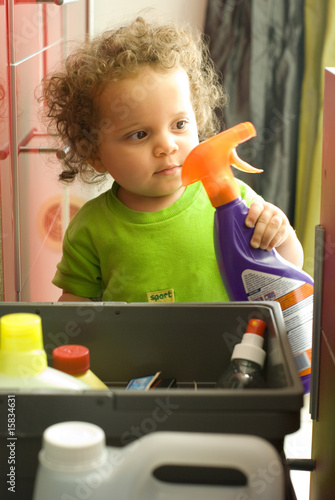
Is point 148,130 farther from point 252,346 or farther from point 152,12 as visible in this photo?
point 152,12

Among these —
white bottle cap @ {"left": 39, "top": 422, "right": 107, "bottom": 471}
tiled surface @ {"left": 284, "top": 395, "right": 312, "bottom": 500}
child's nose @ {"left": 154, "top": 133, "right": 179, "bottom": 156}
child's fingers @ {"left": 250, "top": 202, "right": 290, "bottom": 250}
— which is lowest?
tiled surface @ {"left": 284, "top": 395, "right": 312, "bottom": 500}

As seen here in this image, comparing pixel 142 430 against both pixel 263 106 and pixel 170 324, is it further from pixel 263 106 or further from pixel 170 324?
pixel 263 106

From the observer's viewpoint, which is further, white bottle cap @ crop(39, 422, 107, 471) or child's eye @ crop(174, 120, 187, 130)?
child's eye @ crop(174, 120, 187, 130)

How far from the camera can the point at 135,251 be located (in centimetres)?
111

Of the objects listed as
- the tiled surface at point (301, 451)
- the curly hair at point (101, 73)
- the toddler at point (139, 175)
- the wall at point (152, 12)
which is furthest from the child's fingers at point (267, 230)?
the wall at point (152, 12)

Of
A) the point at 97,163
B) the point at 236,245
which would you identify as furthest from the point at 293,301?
the point at 97,163

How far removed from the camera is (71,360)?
644 mm

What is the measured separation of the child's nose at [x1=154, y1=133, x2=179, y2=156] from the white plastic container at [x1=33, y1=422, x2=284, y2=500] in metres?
0.62

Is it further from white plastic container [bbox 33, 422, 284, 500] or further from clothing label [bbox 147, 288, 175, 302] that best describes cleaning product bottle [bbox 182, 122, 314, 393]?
white plastic container [bbox 33, 422, 284, 500]

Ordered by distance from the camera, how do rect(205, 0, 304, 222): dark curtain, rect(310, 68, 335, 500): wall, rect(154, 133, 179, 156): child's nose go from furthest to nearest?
rect(205, 0, 304, 222): dark curtain < rect(154, 133, 179, 156): child's nose < rect(310, 68, 335, 500): wall

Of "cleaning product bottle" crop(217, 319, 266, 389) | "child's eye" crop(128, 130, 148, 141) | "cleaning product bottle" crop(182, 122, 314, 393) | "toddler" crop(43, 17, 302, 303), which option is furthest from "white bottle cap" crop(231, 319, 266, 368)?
"child's eye" crop(128, 130, 148, 141)

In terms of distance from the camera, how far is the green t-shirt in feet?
3.58

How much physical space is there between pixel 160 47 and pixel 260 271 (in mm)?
483

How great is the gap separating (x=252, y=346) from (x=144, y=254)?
18.5 inches
